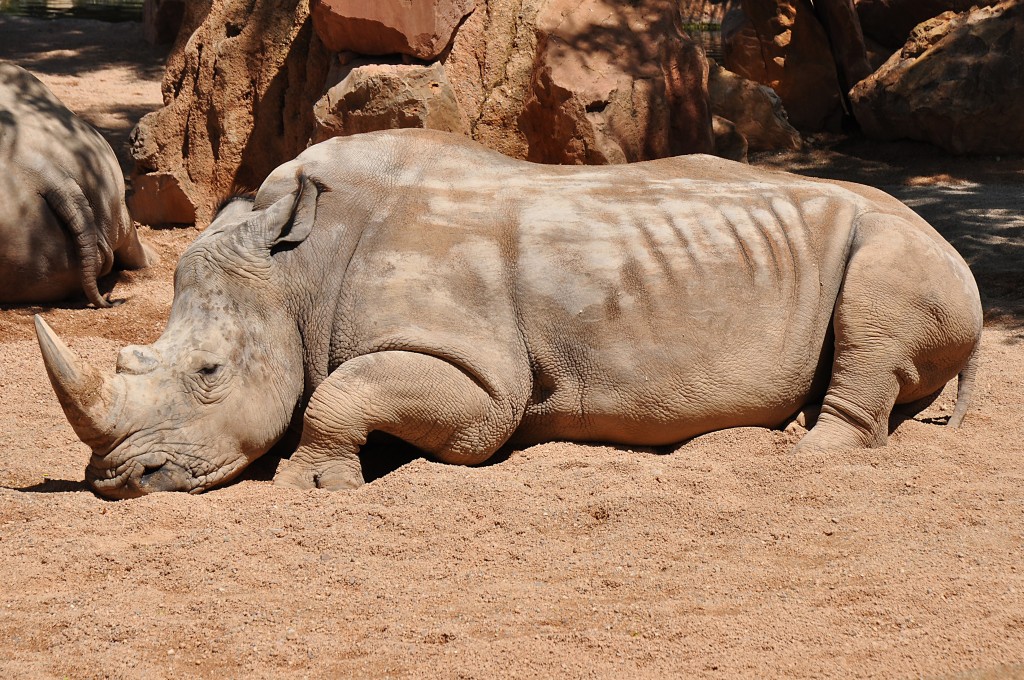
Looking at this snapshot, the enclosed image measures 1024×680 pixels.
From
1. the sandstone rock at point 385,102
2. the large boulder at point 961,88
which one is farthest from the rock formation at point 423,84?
the large boulder at point 961,88

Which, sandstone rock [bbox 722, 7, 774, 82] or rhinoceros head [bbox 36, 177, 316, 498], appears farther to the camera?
sandstone rock [bbox 722, 7, 774, 82]

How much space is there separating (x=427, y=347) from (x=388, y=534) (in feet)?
2.63

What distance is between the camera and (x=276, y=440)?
4594 mm

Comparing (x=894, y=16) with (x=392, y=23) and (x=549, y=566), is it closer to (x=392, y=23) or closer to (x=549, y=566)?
(x=392, y=23)

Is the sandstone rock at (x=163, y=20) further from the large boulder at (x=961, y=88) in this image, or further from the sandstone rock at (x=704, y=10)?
the sandstone rock at (x=704, y=10)

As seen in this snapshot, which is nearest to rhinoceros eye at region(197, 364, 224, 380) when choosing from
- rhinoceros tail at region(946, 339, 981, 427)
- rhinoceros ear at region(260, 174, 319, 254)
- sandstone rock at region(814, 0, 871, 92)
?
rhinoceros ear at region(260, 174, 319, 254)

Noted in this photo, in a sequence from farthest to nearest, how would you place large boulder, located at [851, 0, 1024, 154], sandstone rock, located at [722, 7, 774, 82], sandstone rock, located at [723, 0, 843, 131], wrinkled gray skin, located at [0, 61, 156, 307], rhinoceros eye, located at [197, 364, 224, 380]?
1. sandstone rock, located at [722, 7, 774, 82]
2. sandstone rock, located at [723, 0, 843, 131]
3. large boulder, located at [851, 0, 1024, 154]
4. wrinkled gray skin, located at [0, 61, 156, 307]
5. rhinoceros eye, located at [197, 364, 224, 380]

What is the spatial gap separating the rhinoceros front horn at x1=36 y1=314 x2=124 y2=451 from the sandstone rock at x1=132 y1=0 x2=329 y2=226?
4383 mm

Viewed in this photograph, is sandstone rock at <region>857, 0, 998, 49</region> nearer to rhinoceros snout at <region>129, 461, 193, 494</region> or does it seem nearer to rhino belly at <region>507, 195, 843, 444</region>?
rhino belly at <region>507, 195, 843, 444</region>

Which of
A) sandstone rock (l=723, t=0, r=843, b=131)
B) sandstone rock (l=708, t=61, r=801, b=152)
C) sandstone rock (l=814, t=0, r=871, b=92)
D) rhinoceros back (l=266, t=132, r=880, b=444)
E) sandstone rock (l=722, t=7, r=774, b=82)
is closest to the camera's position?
rhinoceros back (l=266, t=132, r=880, b=444)

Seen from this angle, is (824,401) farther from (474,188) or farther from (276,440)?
(276,440)

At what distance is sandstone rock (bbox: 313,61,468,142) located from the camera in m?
7.46

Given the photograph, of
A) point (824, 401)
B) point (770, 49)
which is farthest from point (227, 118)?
point (770, 49)

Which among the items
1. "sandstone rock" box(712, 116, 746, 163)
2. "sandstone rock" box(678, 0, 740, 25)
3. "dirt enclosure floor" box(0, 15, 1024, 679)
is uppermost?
"dirt enclosure floor" box(0, 15, 1024, 679)
